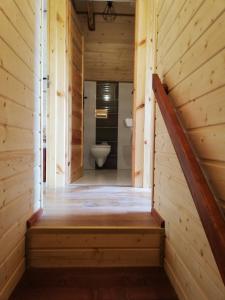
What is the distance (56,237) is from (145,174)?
1.55m

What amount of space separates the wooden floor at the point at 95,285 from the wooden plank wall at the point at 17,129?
0.10m

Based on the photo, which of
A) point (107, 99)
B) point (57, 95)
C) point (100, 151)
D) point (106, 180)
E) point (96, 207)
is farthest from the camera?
point (107, 99)

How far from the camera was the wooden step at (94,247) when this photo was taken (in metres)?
1.49

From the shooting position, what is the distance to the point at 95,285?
1.32 m

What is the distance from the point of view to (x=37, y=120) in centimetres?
172

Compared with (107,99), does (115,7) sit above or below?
above

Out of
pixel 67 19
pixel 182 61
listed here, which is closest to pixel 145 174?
pixel 182 61

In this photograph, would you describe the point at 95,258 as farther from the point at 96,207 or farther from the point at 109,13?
the point at 109,13

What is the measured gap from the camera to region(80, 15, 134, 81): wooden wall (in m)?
4.16

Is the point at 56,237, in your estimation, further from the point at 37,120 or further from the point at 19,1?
the point at 19,1

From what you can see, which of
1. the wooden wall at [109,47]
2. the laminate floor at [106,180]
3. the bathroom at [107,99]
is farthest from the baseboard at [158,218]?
the wooden wall at [109,47]

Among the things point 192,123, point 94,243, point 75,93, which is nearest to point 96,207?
point 94,243

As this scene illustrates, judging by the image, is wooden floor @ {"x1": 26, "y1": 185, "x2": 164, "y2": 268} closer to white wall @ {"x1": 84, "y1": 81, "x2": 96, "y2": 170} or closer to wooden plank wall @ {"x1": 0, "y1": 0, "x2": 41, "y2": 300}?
wooden plank wall @ {"x1": 0, "y1": 0, "x2": 41, "y2": 300}

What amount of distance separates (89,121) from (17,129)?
3.84 meters
